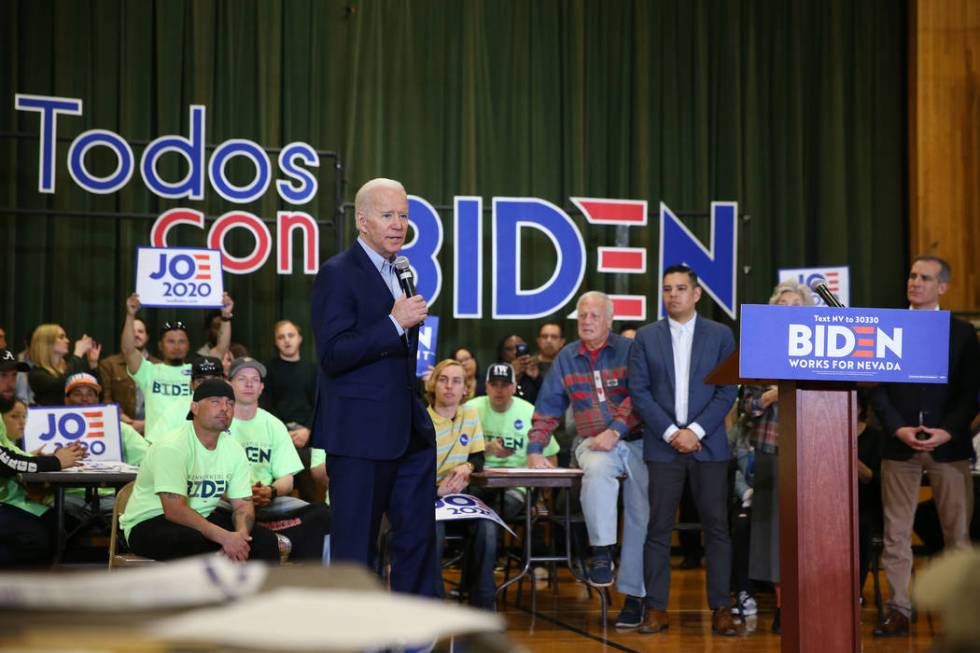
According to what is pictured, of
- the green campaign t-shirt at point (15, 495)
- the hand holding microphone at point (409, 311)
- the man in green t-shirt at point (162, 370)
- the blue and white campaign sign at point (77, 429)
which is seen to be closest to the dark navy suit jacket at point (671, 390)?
the hand holding microphone at point (409, 311)

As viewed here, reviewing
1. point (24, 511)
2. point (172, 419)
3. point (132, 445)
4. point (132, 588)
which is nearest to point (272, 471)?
point (172, 419)

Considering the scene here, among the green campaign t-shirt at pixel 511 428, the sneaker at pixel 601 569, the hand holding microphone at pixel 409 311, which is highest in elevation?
the hand holding microphone at pixel 409 311

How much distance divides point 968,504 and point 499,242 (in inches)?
209

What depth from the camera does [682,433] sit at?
532 cm

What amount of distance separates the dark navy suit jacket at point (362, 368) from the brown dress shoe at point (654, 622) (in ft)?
7.20

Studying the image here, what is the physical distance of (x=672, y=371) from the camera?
5.50m

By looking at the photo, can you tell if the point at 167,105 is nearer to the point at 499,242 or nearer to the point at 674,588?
the point at 499,242

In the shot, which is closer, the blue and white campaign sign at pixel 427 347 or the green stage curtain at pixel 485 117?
the blue and white campaign sign at pixel 427 347

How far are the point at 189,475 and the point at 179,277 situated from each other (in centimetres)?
309

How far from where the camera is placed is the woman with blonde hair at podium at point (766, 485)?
17.4 ft

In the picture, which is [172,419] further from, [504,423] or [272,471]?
[504,423]

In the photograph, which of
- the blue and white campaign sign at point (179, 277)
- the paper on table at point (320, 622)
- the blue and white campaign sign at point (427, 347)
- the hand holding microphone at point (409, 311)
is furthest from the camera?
the blue and white campaign sign at point (427, 347)

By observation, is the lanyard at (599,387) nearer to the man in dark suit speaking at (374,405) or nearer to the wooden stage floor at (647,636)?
the wooden stage floor at (647,636)

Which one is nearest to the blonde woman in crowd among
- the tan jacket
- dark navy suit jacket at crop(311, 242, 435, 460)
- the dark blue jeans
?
the tan jacket
